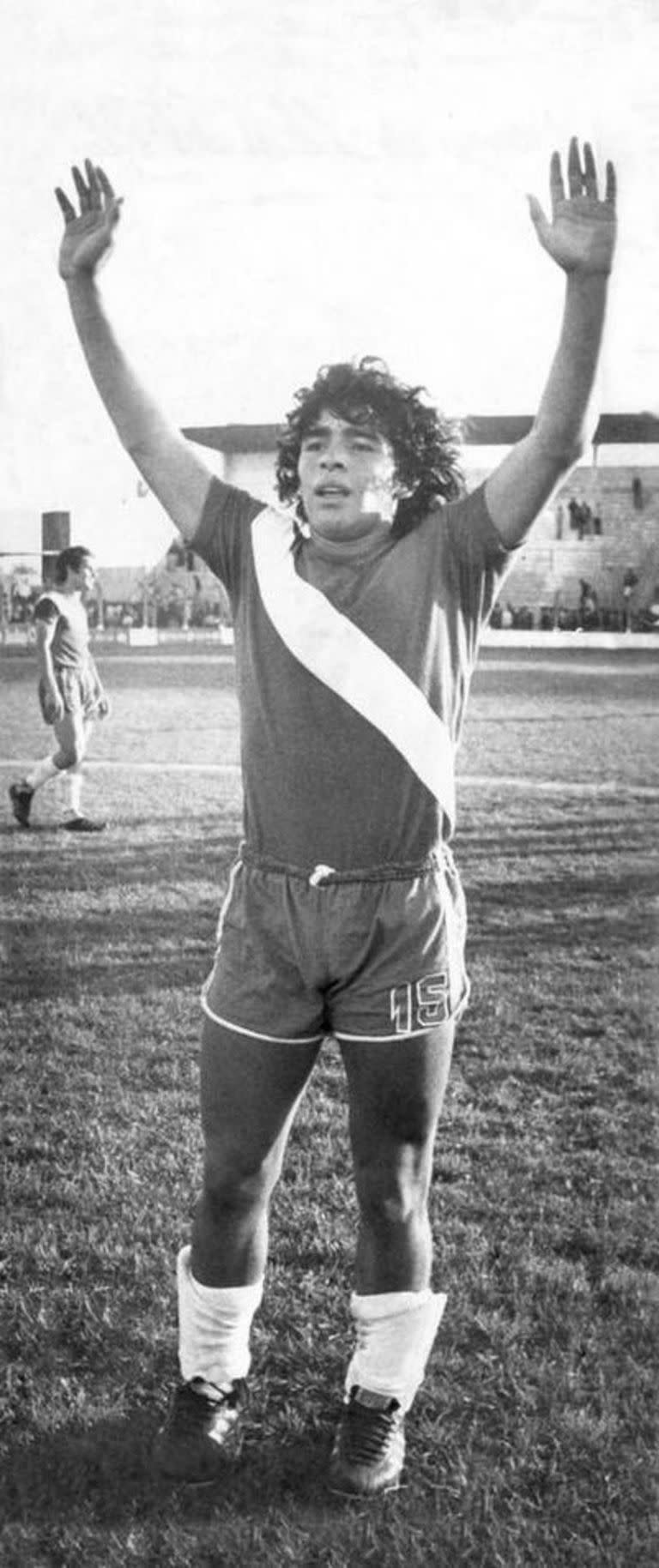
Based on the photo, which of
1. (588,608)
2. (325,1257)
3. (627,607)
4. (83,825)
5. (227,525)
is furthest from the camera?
(588,608)

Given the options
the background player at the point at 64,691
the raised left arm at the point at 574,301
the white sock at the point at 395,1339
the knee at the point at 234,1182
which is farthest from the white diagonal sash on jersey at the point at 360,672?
the background player at the point at 64,691

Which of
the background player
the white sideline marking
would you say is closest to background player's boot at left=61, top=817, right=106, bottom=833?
the background player

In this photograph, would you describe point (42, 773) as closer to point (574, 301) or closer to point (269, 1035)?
point (269, 1035)

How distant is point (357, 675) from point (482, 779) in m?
6.00

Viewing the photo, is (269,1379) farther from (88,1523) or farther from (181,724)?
(181,724)

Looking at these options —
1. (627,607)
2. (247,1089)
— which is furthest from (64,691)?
(247,1089)

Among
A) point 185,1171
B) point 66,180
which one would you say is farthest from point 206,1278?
point 66,180

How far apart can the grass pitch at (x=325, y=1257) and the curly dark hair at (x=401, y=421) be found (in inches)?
49.2

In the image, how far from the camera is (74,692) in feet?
20.3

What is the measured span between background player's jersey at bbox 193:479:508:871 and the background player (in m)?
4.30

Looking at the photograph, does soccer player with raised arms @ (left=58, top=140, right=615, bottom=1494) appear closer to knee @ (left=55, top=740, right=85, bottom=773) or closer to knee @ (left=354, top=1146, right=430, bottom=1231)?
knee @ (left=354, top=1146, right=430, bottom=1231)

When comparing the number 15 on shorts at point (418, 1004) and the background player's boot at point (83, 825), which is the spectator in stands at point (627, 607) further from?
the number 15 on shorts at point (418, 1004)

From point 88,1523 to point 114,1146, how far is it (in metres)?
1.04

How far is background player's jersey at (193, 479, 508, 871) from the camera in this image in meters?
1.64
